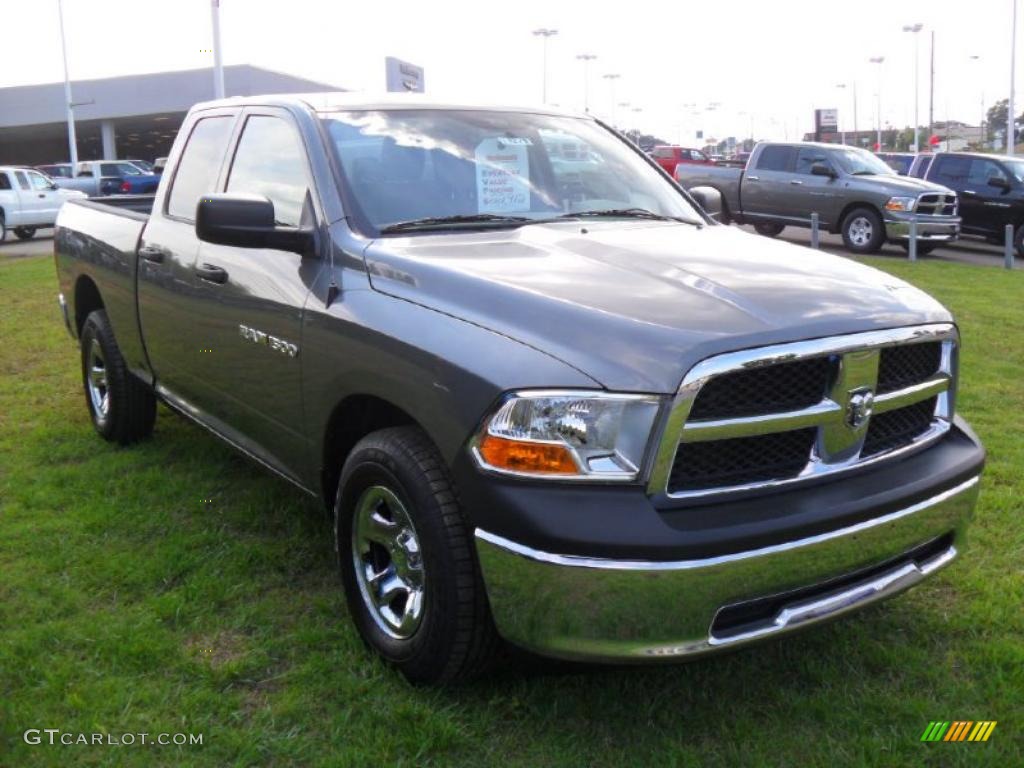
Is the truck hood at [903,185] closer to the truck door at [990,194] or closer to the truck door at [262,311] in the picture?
the truck door at [990,194]

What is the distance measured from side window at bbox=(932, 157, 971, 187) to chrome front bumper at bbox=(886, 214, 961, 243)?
223cm

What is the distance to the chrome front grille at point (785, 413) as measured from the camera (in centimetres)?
265

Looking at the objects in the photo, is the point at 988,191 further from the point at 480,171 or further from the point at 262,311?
the point at 262,311

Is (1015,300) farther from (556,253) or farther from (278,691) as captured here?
(278,691)

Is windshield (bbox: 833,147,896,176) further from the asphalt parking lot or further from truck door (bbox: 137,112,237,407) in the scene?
truck door (bbox: 137,112,237,407)

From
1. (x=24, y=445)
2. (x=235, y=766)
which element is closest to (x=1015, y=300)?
(x=24, y=445)

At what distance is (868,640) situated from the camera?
3.52 meters

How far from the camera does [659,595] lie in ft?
8.45

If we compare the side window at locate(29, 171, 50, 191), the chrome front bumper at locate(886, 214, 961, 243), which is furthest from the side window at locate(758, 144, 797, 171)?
the side window at locate(29, 171, 50, 191)

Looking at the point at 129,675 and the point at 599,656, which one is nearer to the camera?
the point at 599,656

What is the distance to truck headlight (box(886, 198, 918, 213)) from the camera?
17281mm

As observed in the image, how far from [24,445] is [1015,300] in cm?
957

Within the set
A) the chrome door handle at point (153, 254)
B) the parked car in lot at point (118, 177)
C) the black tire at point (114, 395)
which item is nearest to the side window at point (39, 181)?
the parked car in lot at point (118, 177)

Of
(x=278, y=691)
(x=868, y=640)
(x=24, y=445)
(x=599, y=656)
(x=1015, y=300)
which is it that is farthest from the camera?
(x=1015, y=300)
